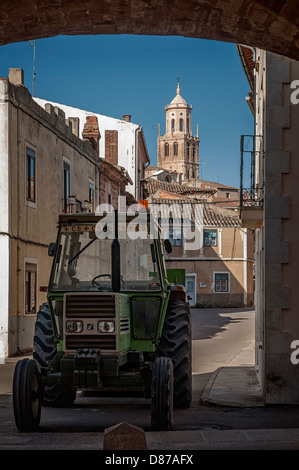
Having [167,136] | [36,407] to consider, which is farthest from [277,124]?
[167,136]

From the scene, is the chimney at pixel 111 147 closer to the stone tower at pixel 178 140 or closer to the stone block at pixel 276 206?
the stone block at pixel 276 206

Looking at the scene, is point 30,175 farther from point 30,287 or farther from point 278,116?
point 278,116

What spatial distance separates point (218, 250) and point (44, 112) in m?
34.9

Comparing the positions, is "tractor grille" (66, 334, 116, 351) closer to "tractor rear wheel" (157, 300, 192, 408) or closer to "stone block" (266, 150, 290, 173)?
"tractor rear wheel" (157, 300, 192, 408)

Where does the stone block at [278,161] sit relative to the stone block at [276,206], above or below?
above

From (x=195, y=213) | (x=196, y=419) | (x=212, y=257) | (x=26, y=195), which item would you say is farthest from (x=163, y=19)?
A: (x=195, y=213)

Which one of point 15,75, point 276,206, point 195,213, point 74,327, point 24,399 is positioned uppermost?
point 15,75

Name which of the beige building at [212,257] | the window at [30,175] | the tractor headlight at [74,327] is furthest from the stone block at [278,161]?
the beige building at [212,257]

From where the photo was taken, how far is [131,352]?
32.2 feet

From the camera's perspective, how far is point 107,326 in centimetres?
914

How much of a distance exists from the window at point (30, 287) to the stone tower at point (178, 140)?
151m

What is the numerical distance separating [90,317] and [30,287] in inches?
444

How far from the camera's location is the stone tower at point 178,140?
6727 inches
